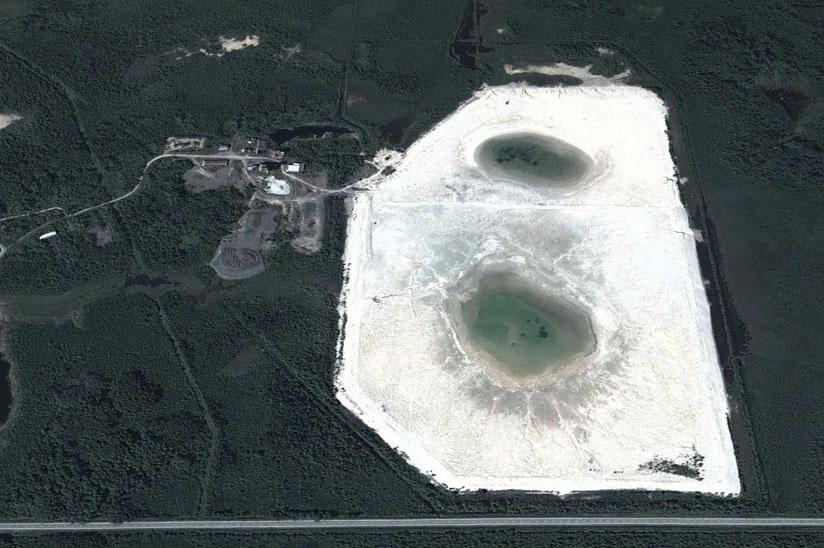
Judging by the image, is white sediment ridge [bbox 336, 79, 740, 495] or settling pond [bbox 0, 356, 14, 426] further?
settling pond [bbox 0, 356, 14, 426]

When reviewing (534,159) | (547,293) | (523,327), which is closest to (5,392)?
(523,327)

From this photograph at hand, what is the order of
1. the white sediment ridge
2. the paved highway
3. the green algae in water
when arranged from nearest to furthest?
the paved highway → the white sediment ridge → the green algae in water

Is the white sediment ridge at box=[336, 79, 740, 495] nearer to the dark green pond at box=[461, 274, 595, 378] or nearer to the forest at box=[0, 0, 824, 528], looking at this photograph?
the dark green pond at box=[461, 274, 595, 378]

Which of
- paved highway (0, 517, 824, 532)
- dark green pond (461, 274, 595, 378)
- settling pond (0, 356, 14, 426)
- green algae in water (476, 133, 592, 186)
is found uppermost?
green algae in water (476, 133, 592, 186)

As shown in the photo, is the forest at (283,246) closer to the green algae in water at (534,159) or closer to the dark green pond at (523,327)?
the green algae in water at (534,159)

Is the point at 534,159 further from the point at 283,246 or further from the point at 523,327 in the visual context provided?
the point at 283,246

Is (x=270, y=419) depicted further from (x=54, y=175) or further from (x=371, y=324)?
(x=54, y=175)

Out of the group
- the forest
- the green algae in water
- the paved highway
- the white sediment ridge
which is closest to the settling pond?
the forest
